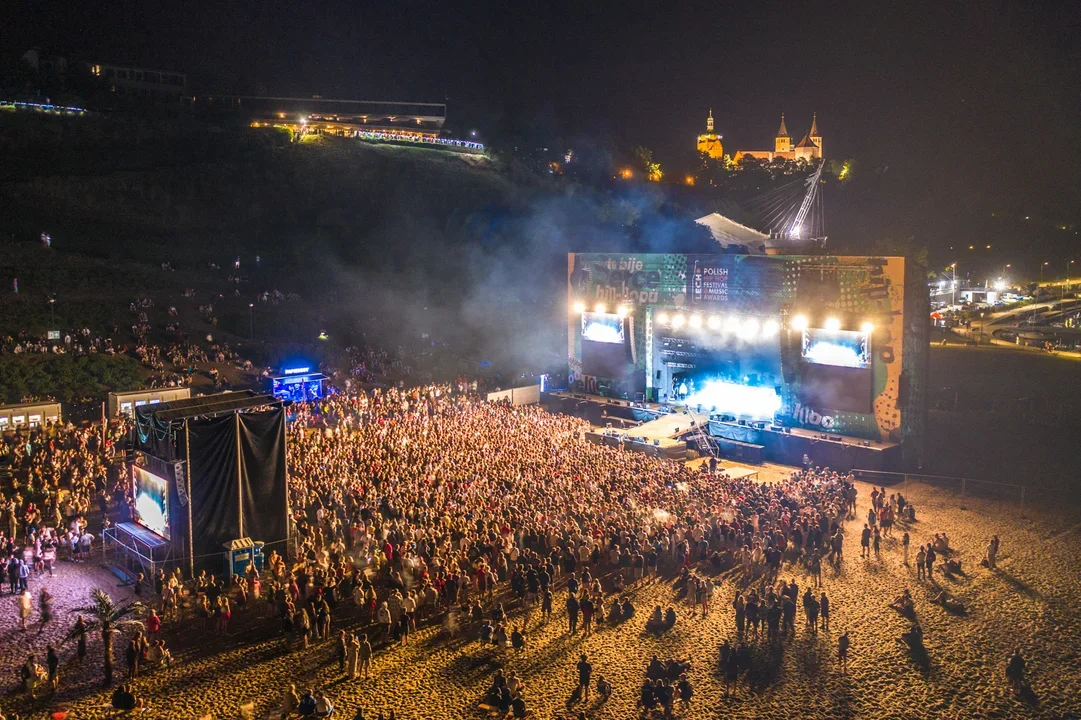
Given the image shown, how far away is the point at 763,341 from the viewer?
95.3 feet

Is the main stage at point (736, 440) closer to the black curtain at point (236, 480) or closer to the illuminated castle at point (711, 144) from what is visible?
the black curtain at point (236, 480)

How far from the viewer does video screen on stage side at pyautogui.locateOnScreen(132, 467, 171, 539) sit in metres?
15.2

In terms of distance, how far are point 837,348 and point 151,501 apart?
2103 cm

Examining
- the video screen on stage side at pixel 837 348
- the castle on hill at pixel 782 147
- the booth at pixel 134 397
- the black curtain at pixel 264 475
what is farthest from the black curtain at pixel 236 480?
the castle on hill at pixel 782 147

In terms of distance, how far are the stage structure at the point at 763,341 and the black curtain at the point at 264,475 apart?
683 inches

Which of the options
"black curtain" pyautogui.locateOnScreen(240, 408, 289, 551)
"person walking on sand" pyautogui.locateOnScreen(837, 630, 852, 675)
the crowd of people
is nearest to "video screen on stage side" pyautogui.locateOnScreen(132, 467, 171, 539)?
the crowd of people

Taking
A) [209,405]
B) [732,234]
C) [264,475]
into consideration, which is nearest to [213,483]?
[264,475]

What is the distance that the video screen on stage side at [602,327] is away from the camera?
33.4 meters

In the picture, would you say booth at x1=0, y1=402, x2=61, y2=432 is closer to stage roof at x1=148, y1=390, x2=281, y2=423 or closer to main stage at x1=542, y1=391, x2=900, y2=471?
stage roof at x1=148, y1=390, x2=281, y2=423

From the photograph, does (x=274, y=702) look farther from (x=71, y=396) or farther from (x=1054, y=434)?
(x=1054, y=434)

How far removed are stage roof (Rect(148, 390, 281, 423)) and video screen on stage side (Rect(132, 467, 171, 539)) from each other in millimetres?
1299

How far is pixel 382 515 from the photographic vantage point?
17.2m

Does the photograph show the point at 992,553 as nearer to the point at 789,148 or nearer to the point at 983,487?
the point at 983,487

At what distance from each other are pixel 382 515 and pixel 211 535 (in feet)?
11.5
